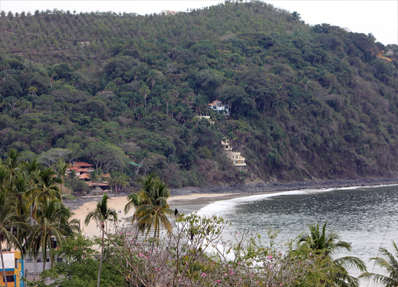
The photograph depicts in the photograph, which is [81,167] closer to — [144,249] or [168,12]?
[144,249]

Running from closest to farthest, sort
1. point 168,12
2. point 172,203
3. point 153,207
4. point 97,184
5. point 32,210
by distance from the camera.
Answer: point 153,207
point 32,210
point 172,203
point 97,184
point 168,12

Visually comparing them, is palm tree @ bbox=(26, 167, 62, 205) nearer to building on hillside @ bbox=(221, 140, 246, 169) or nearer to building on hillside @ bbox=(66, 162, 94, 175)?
building on hillside @ bbox=(66, 162, 94, 175)

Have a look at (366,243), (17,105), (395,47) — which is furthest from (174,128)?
(395,47)

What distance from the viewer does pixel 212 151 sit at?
322 ft

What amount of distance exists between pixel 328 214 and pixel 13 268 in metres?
52.4

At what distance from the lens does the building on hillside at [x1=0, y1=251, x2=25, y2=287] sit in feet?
76.1

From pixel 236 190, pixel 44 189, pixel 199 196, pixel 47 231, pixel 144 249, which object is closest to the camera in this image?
pixel 144 249

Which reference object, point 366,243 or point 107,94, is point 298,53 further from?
point 366,243

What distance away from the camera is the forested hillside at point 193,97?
8831cm

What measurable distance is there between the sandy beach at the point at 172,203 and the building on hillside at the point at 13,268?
22.7 m

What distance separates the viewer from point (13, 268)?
918 inches

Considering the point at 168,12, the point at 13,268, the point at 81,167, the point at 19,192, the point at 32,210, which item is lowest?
the point at 13,268

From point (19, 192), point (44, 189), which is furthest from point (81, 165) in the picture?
point (44, 189)

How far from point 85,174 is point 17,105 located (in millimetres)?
27360
